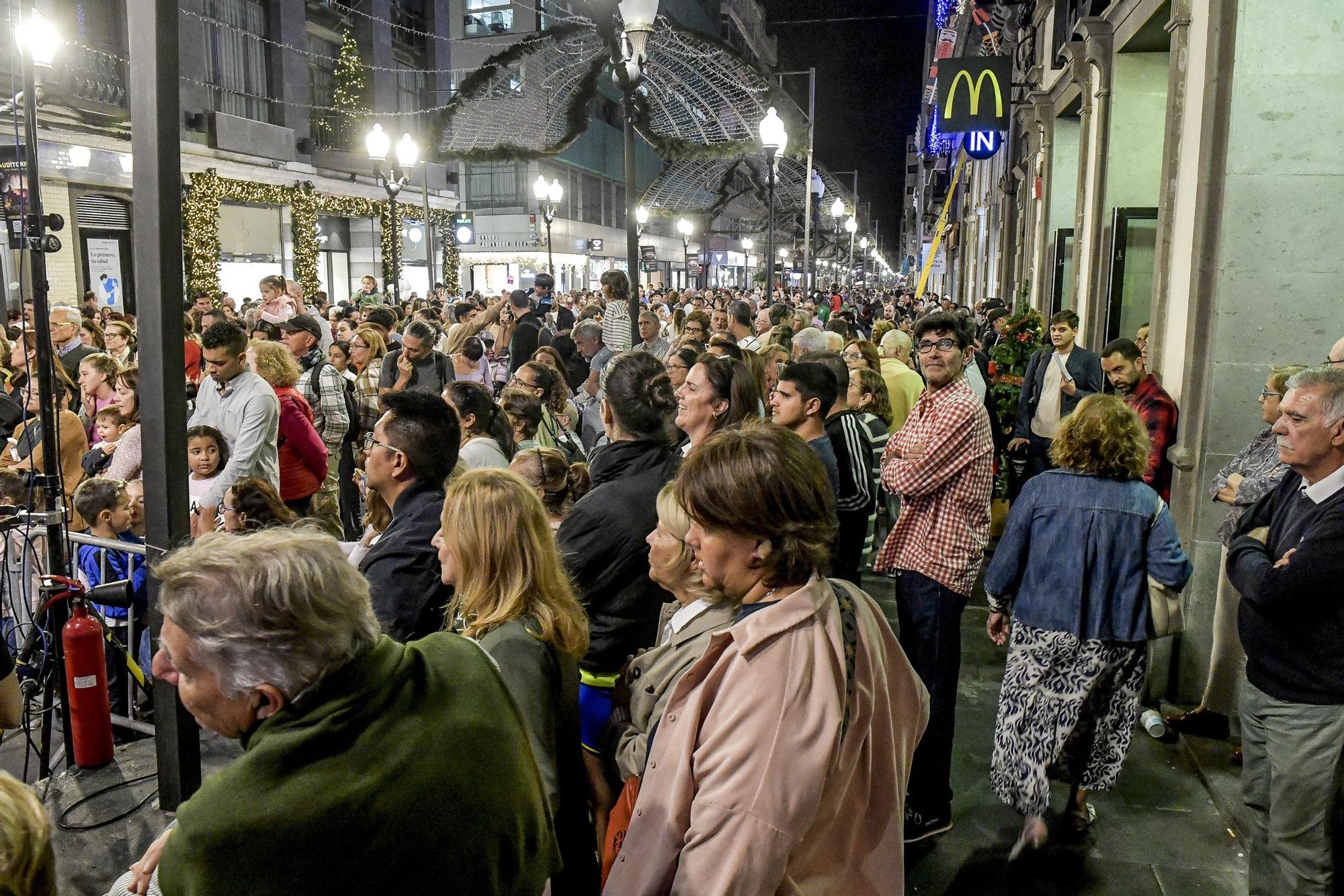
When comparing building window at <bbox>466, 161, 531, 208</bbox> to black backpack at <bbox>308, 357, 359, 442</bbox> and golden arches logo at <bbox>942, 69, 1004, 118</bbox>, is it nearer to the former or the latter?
golden arches logo at <bbox>942, 69, 1004, 118</bbox>

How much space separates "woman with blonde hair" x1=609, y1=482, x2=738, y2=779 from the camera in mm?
2850

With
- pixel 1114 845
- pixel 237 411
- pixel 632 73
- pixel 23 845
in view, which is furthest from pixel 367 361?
pixel 23 845

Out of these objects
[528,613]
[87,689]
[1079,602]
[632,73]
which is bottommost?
[87,689]

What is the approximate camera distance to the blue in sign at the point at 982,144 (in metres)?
15.4

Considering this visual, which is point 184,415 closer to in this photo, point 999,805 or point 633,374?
point 633,374

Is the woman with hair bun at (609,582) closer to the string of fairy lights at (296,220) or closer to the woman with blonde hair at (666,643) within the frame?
the woman with blonde hair at (666,643)

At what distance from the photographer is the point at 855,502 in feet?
17.0

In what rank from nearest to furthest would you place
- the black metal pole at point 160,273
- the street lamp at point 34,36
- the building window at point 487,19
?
1. the black metal pole at point 160,273
2. the street lamp at point 34,36
3. the building window at point 487,19

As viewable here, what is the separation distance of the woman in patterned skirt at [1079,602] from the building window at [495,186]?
143 feet

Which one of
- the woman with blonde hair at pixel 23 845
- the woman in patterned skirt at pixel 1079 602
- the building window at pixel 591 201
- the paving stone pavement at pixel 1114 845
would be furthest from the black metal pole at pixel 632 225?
the building window at pixel 591 201

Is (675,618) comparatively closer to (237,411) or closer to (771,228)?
(237,411)

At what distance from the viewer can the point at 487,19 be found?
40625 mm

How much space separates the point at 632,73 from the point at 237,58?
19.8 meters

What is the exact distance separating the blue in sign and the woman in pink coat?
47.1 feet
